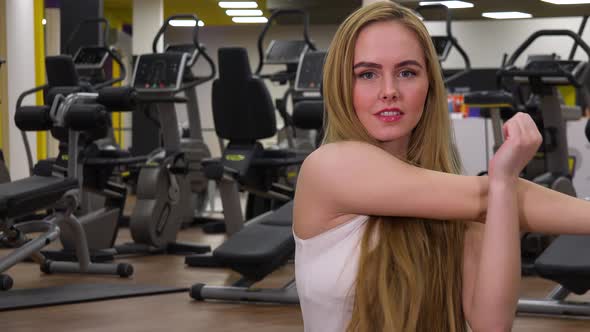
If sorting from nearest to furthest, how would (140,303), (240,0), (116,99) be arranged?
(140,303) → (116,99) → (240,0)

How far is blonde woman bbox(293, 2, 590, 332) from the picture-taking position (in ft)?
3.89

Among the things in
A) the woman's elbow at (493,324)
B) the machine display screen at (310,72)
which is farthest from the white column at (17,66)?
the woman's elbow at (493,324)

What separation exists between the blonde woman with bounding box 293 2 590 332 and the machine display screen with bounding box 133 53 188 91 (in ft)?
16.1

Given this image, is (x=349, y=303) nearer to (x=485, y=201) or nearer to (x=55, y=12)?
(x=485, y=201)

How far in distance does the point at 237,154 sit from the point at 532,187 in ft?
14.8

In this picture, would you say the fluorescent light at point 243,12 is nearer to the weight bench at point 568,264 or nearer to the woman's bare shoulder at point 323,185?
the weight bench at point 568,264

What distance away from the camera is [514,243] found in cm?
115

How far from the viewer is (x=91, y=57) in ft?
23.7

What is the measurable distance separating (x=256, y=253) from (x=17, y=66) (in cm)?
569

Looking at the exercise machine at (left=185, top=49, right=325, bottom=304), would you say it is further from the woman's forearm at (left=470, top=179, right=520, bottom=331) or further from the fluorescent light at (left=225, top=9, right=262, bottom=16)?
the fluorescent light at (left=225, top=9, right=262, bottom=16)

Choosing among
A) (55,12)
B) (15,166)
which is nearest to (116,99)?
(15,166)

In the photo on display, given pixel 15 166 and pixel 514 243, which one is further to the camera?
pixel 15 166

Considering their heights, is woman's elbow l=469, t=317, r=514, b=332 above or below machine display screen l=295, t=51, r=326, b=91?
above

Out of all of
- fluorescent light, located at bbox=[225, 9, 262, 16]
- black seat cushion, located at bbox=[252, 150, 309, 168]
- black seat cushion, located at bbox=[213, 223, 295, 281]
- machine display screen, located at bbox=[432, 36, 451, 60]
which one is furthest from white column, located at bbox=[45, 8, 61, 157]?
black seat cushion, located at bbox=[213, 223, 295, 281]
